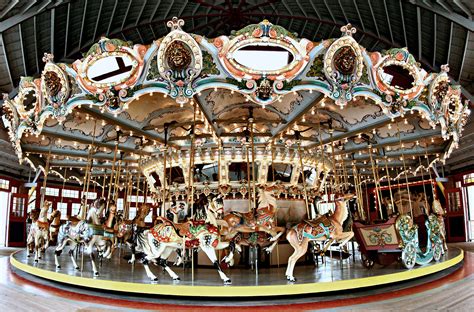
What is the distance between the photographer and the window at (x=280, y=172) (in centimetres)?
920

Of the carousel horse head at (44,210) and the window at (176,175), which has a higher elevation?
the window at (176,175)

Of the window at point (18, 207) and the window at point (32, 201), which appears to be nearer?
the window at point (18, 207)

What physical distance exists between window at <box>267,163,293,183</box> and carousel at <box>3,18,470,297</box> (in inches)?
1.0

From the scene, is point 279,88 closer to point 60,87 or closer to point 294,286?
point 294,286

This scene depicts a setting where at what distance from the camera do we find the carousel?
533 cm

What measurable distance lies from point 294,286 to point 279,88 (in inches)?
110

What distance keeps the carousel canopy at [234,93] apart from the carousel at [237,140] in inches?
1.2

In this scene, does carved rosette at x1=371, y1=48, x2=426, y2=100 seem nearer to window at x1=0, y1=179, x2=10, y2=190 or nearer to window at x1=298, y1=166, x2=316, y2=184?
window at x1=298, y1=166, x2=316, y2=184

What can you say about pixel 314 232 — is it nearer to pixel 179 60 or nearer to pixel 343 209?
pixel 343 209

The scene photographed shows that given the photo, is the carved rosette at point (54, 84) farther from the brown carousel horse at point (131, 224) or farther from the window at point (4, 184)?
the window at point (4, 184)

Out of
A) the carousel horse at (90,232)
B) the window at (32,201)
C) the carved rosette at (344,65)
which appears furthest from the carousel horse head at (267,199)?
the window at (32,201)

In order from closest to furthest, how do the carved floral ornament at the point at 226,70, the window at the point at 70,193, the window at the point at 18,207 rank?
the carved floral ornament at the point at 226,70
the window at the point at 18,207
the window at the point at 70,193

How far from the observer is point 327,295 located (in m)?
5.09

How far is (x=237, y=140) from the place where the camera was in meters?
8.95
